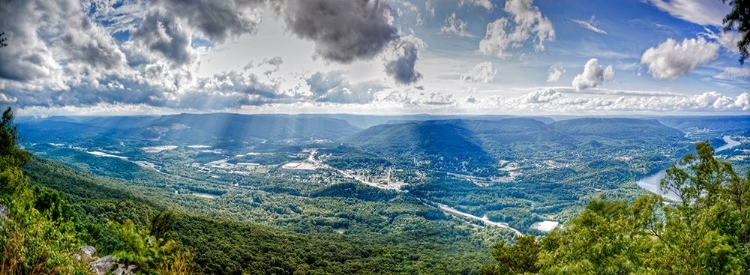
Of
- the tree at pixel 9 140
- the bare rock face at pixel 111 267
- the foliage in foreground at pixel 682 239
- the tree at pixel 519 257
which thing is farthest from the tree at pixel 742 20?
the tree at pixel 9 140

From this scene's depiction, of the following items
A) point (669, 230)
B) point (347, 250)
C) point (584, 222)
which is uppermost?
point (669, 230)

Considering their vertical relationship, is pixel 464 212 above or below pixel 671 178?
below

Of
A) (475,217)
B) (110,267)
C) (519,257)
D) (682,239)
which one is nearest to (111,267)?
(110,267)

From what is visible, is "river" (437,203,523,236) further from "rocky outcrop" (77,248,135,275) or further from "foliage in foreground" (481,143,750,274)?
"rocky outcrop" (77,248,135,275)

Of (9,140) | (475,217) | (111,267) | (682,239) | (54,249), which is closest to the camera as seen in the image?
(54,249)

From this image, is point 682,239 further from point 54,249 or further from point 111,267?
point 54,249

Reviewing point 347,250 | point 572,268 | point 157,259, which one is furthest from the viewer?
point 347,250

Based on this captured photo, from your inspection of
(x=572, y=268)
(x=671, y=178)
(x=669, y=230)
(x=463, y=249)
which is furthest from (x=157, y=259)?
(x=463, y=249)

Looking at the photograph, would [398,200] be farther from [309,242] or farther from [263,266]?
[263,266]

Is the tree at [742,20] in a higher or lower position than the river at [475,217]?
higher

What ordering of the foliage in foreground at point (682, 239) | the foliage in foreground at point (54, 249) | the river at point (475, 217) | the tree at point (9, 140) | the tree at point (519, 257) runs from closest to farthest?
the foliage in foreground at point (54, 249), the foliage in foreground at point (682, 239), the tree at point (519, 257), the tree at point (9, 140), the river at point (475, 217)

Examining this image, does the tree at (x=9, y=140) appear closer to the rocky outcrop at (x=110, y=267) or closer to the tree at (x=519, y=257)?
the rocky outcrop at (x=110, y=267)
